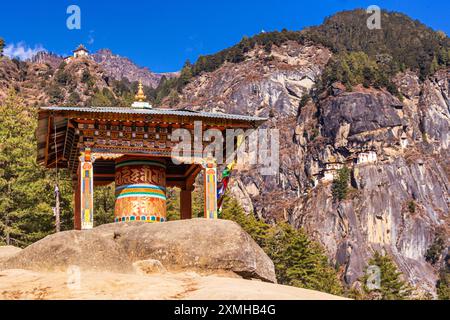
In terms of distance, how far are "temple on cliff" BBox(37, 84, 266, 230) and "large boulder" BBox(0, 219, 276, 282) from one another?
6.30 m

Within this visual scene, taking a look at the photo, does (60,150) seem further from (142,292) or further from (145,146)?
(142,292)

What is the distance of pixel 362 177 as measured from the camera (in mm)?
168375

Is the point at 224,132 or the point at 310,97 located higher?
the point at 310,97

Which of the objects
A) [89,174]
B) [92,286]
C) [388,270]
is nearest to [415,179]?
[388,270]

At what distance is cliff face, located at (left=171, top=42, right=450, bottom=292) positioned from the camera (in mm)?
157375

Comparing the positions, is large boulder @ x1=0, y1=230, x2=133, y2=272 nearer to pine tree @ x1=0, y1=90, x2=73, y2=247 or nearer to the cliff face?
pine tree @ x1=0, y1=90, x2=73, y2=247

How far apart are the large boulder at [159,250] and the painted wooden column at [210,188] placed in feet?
23.2

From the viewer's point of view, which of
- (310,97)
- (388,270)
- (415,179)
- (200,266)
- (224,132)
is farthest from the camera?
(310,97)

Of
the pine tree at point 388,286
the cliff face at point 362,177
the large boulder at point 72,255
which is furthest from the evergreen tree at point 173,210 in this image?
the cliff face at point 362,177

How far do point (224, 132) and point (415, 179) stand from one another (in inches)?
6017

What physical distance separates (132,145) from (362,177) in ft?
486

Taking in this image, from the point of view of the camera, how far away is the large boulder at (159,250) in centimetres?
1392
